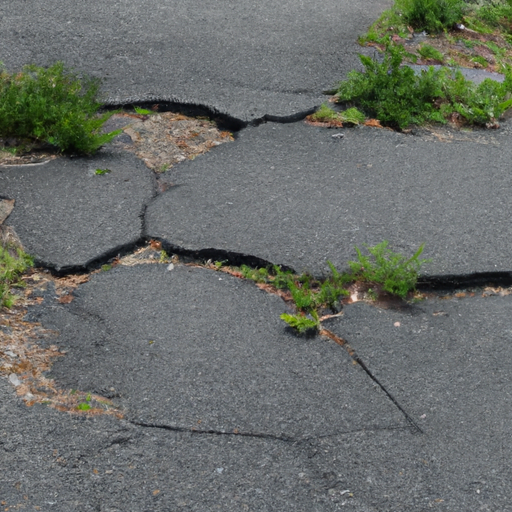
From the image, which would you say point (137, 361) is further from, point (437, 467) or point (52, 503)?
point (437, 467)

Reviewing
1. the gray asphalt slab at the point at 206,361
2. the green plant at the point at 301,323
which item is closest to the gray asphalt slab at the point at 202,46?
the gray asphalt slab at the point at 206,361

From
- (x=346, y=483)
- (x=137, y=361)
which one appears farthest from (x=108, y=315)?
(x=346, y=483)

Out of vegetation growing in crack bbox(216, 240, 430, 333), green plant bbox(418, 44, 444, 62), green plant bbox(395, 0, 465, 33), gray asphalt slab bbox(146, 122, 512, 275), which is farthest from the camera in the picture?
green plant bbox(395, 0, 465, 33)

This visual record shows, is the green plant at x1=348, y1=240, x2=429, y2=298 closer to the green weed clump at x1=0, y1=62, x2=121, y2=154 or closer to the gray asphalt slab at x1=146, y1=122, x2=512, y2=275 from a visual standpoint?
the gray asphalt slab at x1=146, y1=122, x2=512, y2=275

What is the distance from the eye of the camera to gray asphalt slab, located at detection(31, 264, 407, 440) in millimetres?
2738

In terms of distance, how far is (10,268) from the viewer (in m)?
3.36

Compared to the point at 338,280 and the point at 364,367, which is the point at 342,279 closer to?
the point at 338,280

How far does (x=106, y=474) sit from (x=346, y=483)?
83 cm

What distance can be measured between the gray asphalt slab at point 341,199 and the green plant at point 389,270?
0.10 metres

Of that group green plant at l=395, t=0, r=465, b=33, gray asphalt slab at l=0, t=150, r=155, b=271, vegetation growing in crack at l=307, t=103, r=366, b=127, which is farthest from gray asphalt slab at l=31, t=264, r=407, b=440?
green plant at l=395, t=0, r=465, b=33

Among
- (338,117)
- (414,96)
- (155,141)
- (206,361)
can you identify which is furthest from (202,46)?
(206,361)

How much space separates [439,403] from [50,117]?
283 centimetres

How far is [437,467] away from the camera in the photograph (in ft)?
8.47

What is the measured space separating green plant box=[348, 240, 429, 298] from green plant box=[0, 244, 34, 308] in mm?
1593
